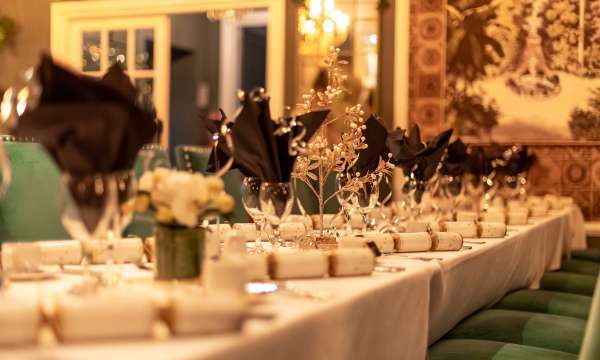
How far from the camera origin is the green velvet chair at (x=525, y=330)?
94.7 inches

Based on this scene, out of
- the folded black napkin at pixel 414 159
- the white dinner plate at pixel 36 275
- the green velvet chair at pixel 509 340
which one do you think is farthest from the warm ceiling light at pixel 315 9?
the white dinner plate at pixel 36 275

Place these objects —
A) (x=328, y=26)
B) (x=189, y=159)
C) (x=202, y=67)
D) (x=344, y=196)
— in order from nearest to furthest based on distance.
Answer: (x=344, y=196), (x=189, y=159), (x=328, y=26), (x=202, y=67)

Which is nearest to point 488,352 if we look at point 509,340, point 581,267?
point 509,340

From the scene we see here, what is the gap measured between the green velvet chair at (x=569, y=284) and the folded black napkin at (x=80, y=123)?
2691mm

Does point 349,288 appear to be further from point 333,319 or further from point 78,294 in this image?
point 78,294

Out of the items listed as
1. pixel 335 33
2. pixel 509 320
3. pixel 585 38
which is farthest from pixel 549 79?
pixel 509 320

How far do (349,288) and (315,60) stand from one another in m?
A: 5.68

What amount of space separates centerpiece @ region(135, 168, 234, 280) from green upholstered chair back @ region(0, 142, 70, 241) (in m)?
1.63

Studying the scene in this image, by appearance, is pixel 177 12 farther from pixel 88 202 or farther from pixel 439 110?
pixel 88 202

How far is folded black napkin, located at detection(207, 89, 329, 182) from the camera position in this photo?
195 centimetres

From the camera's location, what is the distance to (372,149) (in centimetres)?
264

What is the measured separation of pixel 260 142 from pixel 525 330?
1045 millimetres

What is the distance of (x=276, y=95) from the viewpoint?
7227 millimetres

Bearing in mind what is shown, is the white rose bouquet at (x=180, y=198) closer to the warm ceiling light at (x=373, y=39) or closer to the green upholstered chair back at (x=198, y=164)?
the green upholstered chair back at (x=198, y=164)
